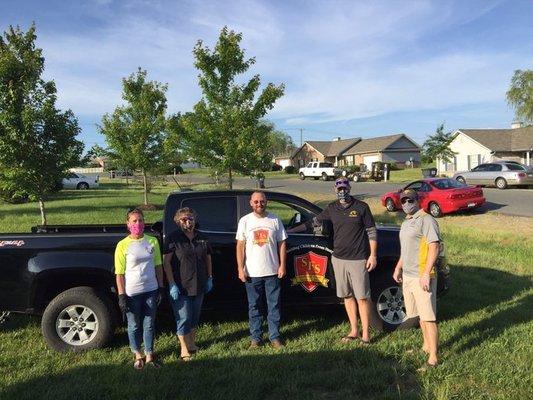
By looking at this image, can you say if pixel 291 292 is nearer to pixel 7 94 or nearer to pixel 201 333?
pixel 201 333

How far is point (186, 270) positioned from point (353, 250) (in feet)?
5.49

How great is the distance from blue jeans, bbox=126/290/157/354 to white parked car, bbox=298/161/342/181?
1701 inches

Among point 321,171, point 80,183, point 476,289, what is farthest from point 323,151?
point 476,289

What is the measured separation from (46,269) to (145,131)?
1770cm

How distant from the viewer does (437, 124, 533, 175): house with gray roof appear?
43656 millimetres

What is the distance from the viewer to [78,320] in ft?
16.4

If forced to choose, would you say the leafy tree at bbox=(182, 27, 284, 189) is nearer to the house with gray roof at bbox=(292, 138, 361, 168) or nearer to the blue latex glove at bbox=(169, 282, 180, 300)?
the blue latex glove at bbox=(169, 282, 180, 300)

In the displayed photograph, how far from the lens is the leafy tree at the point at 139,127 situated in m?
22.0

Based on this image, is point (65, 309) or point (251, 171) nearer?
point (65, 309)

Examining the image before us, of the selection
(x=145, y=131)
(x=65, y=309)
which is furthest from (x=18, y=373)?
(x=145, y=131)

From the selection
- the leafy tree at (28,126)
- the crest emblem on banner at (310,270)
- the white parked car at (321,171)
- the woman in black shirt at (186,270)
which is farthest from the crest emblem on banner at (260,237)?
the white parked car at (321,171)

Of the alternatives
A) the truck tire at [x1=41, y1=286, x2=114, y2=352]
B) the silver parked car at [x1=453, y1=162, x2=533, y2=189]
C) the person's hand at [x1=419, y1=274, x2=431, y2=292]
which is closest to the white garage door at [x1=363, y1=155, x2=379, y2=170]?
the silver parked car at [x1=453, y1=162, x2=533, y2=189]

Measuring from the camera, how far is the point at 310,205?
19.1ft

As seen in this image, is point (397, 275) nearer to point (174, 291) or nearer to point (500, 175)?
point (174, 291)
